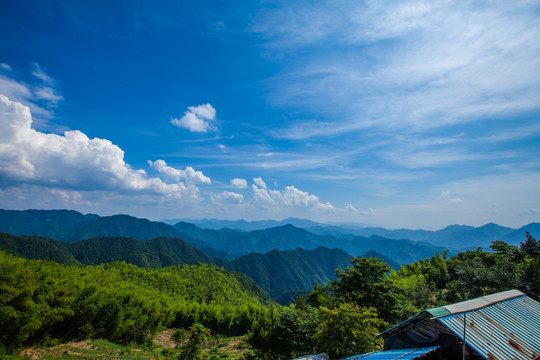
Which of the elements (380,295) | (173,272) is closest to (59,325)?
(380,295)

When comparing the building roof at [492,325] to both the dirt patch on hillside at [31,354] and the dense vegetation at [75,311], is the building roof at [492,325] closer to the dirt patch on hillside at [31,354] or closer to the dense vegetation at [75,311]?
the dense vegetation at [75,311]

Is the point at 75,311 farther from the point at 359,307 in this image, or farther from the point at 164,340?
the point at 359,307

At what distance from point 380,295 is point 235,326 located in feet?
152

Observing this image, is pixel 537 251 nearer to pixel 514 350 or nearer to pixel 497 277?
pixel 497 277

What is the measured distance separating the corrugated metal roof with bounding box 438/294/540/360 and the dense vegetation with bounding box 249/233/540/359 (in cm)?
558

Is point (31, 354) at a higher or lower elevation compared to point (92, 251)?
higher

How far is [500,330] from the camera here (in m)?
10.5

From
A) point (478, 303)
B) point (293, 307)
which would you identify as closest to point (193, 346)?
point (478, 303)

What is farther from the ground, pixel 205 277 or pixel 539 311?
pixel 539 311

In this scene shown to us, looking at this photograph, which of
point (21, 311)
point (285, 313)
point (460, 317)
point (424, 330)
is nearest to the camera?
point (460, 317)

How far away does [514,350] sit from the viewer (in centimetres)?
960

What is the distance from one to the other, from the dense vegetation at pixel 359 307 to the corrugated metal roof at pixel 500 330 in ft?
18.3

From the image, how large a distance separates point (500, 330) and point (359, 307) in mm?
8734

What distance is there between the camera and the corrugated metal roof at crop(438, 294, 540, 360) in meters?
9.27
